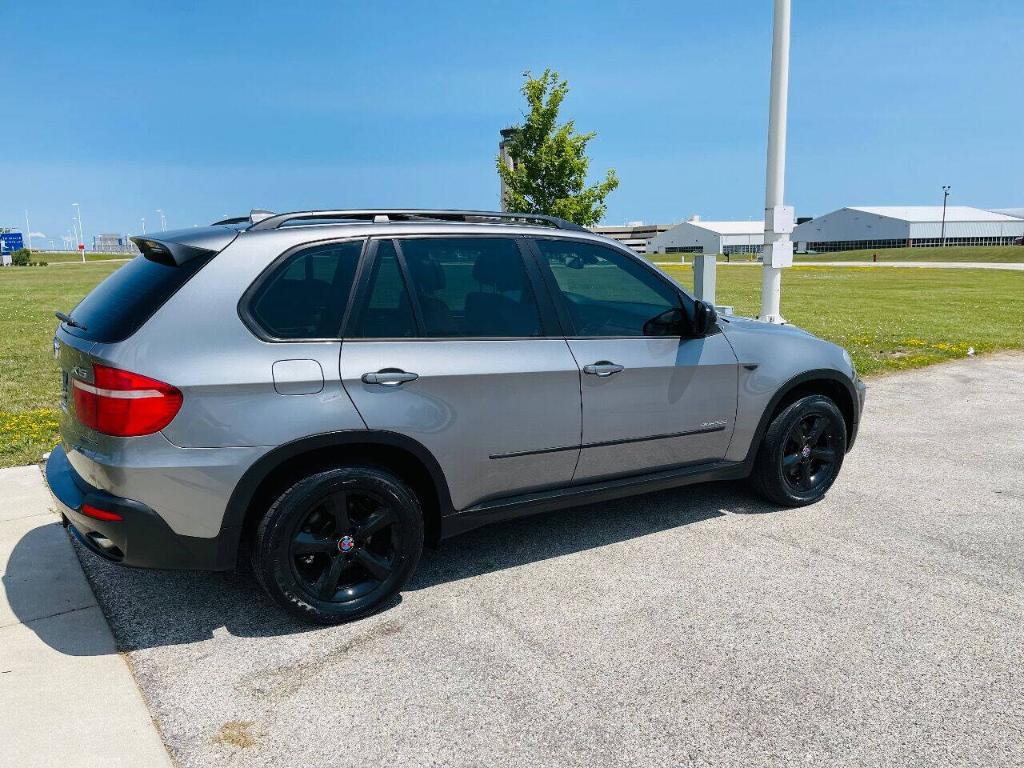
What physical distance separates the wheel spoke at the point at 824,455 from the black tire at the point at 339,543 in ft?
8.83

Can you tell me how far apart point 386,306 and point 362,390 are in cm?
41

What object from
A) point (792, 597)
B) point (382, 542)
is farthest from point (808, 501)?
point (382, 542)

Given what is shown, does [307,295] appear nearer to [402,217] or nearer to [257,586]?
[402,217]

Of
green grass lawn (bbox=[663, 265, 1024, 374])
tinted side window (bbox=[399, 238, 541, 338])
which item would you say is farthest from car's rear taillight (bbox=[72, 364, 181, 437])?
green grass lawn (bbox=[663, 265, 1024, 374])

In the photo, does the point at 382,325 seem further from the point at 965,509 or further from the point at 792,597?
the point at 965,509

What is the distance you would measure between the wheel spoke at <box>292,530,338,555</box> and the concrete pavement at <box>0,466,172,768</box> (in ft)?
2.55

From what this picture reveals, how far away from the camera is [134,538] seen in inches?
125

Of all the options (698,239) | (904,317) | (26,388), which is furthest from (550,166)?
(698,239)

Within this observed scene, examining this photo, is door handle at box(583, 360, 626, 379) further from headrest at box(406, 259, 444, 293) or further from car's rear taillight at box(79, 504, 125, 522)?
car's rear taillight at box(79, 504, 125, 522)

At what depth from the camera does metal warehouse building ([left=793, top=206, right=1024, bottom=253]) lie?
332 ft

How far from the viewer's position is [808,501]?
5047 mm

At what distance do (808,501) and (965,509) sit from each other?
94 centimetres

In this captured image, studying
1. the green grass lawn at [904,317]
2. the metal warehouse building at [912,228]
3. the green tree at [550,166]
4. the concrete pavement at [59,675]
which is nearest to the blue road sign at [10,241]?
the green tree at [550,166]

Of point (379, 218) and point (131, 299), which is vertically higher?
point (379, 218)
